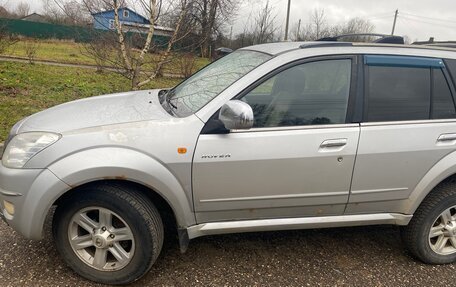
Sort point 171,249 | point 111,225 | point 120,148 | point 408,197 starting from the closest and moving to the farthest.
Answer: point 120,148
point 111,225
point 408,197
point 171,249

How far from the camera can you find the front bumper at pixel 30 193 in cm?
215

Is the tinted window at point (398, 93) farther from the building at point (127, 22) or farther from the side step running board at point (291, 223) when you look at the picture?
the building at point (127, 22)

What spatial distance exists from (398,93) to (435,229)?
1171 mm

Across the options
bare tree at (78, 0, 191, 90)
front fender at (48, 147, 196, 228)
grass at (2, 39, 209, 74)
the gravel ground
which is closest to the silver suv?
front fender at (48, 147, 196, 228)

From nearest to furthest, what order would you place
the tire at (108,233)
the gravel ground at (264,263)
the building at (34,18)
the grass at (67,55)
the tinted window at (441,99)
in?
1. the tire at (108,233)
2. the gravel ground at (264,263)
3. the tinted window at (441,99)
4. the grass at (67,55)
5. the building at (34,18)

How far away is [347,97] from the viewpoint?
8.18ft

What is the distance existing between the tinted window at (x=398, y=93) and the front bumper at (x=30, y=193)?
7.30 feet

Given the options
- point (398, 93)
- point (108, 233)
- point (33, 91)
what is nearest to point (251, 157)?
point (108, 233)

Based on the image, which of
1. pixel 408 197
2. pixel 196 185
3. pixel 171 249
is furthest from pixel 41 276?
pixel 408 197

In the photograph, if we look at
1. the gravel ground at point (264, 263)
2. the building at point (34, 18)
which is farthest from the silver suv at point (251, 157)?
the building at point (34, 18)

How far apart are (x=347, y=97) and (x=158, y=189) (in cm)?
150

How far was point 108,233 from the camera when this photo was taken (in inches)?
92.5

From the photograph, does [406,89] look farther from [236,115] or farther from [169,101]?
[169,101]

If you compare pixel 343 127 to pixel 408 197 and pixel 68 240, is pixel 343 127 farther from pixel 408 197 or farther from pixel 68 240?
pixel 68 240
